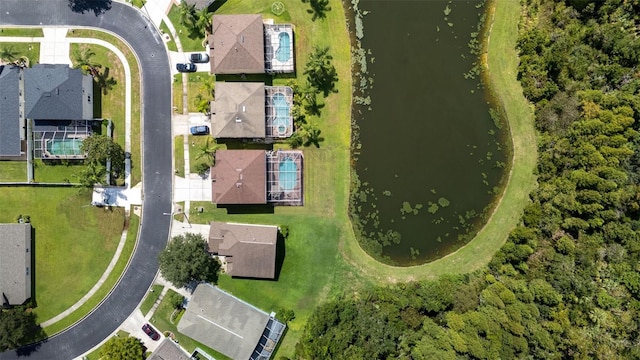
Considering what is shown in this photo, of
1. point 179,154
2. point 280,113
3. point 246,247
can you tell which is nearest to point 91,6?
point 179,154

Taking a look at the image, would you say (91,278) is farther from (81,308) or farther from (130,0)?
(130,0)

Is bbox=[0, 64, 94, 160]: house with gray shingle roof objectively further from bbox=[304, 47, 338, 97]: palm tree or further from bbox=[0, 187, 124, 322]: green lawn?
bbox=[304, 47, 338, 97]: palm tree

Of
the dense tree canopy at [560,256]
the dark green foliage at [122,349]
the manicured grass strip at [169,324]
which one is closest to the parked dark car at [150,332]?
the manicured grass strip at [169,324]

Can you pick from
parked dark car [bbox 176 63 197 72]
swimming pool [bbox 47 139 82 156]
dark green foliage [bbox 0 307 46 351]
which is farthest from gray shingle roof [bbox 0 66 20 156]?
parked dark car [bbox 176 63 197 72]

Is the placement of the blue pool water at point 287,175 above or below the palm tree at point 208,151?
below

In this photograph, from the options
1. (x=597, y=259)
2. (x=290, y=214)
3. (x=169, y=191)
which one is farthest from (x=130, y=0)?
(x=597, y=259)

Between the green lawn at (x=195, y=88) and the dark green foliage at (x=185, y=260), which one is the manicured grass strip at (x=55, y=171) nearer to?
the dark green foliage at (x=185, y=260)

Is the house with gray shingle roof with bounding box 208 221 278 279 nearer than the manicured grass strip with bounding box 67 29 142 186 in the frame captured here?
Yes
